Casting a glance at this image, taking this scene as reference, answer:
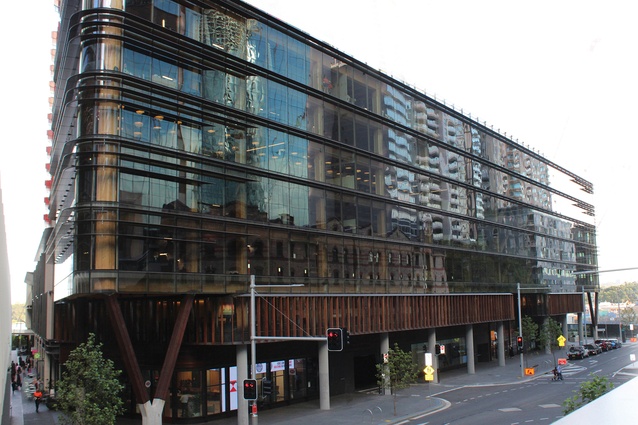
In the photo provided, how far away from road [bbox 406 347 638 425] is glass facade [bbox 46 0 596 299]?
37.4 ft

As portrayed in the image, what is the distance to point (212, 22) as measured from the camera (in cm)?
4034

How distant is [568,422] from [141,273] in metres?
32.3

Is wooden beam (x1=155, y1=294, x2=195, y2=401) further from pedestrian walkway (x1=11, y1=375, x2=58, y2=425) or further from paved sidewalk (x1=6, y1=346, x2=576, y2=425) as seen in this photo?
pedestrian walkway (x1=11, y1=375, x2=58, y2=425)

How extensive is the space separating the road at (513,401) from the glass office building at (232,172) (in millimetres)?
11139

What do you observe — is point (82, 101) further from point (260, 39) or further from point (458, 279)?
point (458, 279)

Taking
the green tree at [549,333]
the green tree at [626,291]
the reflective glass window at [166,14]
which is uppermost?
the reflective glass window at [166,14]

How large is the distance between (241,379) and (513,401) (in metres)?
20.7

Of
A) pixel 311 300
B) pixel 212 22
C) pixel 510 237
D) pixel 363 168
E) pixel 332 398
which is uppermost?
pixel 212 22

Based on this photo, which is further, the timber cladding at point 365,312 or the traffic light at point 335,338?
the timber cladding at point 365,312

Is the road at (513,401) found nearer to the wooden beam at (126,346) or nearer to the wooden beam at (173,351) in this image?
the wooden beam at (173,351)

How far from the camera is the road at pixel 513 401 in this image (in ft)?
120

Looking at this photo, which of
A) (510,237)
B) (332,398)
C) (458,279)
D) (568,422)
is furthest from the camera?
(510,237)

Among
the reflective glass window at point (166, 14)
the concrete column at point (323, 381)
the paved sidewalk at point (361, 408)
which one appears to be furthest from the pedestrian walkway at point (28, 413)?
the reflective glass window at point (166, 14)

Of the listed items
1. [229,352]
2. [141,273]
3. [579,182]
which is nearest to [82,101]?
[141,273]
